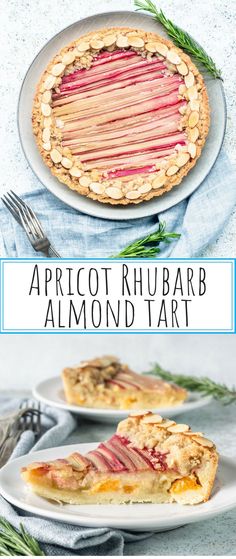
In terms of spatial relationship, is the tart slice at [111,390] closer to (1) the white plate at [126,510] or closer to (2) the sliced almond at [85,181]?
(1) the white plate at [126,510]

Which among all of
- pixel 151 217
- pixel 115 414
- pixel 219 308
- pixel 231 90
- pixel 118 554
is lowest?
pixel 118 554

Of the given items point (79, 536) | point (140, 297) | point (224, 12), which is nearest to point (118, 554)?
point (79, 536)

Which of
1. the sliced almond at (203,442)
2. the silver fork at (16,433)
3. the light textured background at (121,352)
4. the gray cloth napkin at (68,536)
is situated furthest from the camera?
the light textured background at (121,352)

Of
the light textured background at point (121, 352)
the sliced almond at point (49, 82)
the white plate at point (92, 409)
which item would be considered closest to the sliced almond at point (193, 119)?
the sliced almond at point (49, 82)

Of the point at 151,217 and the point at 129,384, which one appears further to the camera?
A: the point at 129,384

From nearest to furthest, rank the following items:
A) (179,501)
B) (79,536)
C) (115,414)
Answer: (79,536) < (179,501) < (115,414)

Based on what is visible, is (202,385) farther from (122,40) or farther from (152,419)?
(122,40)

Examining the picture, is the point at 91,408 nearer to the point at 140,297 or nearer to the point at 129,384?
the point at 129,384
